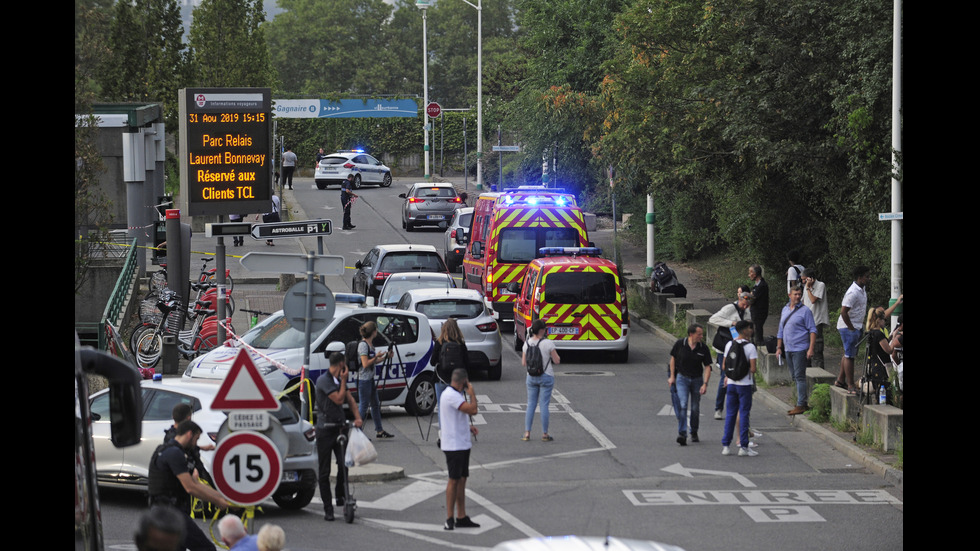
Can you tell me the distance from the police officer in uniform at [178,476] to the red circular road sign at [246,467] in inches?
22.0

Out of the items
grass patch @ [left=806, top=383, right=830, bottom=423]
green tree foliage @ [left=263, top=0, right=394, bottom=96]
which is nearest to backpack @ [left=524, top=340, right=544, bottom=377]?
grass patch @ [left=806, top=383, right=830, bottom=423]

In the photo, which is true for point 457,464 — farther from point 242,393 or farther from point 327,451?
point 242,393

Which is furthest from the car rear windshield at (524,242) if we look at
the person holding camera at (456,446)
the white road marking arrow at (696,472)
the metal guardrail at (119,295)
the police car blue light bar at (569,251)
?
the person holding camera at (456,446)

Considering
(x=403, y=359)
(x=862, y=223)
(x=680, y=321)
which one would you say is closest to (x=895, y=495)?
(x=403, y=359)

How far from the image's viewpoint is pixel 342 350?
16.9m

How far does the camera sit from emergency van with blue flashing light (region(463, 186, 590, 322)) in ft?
87.3

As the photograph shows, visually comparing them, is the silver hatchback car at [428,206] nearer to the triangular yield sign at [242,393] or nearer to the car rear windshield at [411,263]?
the car rear windshield at [411,263]

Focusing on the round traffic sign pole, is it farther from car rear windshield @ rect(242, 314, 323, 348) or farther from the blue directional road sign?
car rear windshield @ rect(242, 314, 323, 348)

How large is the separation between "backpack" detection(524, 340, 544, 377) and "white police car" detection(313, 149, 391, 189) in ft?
129

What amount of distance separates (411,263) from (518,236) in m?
2.35

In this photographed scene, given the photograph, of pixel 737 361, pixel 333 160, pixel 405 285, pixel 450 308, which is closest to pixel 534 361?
pixel 737 361

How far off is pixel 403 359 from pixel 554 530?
6.30m

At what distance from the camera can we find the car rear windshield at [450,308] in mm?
21109
